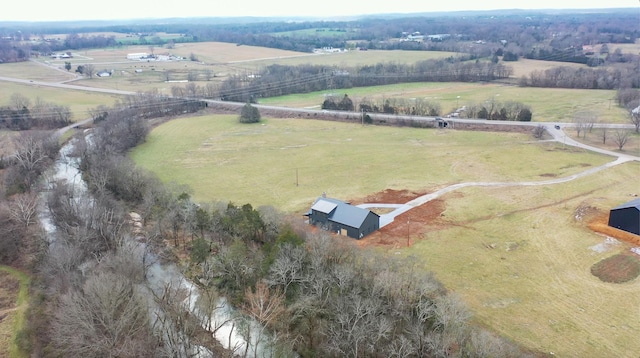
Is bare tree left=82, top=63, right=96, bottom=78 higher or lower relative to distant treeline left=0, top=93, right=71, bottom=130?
higher

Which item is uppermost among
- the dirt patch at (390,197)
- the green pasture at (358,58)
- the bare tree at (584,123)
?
the green pasture at (358,58)

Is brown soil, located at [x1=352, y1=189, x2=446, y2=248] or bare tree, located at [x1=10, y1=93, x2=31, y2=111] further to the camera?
bare tree, located at [x1=10, y1=93, x2=31, y2=111]

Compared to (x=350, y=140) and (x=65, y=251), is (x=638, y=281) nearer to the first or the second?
(x=65, y=251)

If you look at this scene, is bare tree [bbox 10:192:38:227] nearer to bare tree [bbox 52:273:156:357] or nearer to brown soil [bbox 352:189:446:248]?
bare tree [bbox 52:273:156:357]

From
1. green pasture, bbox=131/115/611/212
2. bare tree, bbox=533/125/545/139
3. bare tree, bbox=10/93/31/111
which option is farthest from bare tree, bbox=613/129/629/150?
bare tree, bbox=10/93/31/111

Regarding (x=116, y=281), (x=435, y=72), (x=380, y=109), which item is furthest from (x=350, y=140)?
(x=435, y=72)

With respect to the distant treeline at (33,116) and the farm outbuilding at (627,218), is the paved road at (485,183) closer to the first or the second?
the distant treeline at (33,116)

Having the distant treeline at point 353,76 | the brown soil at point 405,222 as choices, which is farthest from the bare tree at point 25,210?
the distant treeline at point 353,76
